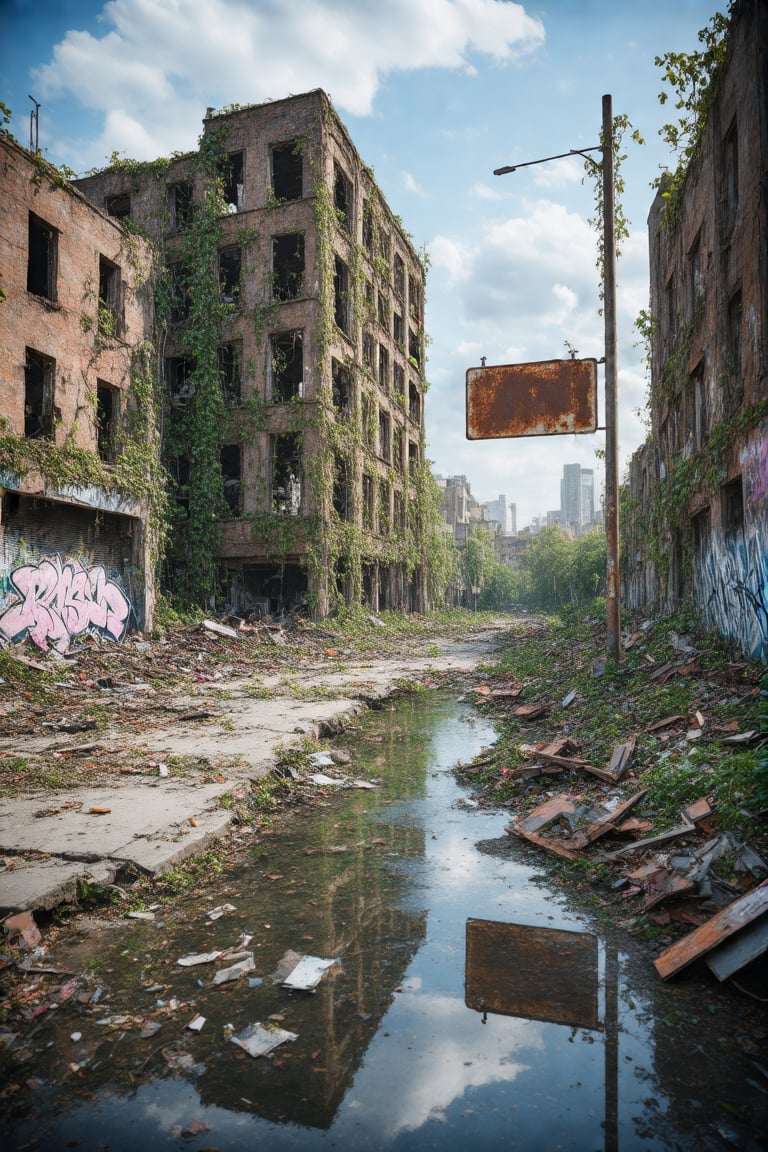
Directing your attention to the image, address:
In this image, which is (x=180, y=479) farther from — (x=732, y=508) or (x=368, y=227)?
(x=732, y=508)

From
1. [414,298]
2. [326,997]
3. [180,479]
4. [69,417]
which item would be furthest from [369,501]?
[326,997]

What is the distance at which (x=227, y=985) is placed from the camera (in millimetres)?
2836

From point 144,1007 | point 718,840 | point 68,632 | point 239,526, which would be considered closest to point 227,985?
point 144,1007

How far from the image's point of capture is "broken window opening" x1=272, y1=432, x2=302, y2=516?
66.4 ft

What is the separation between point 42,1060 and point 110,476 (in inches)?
524

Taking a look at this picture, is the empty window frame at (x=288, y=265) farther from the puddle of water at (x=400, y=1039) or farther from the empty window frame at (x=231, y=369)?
the puddle of water at (x=400, y=1039)

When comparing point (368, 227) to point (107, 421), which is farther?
point (368, 227)

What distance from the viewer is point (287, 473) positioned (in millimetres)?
Result: 21297

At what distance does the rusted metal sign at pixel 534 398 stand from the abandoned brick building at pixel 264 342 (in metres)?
11.3

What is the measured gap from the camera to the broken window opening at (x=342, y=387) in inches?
878

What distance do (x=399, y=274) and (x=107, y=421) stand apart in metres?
18.5

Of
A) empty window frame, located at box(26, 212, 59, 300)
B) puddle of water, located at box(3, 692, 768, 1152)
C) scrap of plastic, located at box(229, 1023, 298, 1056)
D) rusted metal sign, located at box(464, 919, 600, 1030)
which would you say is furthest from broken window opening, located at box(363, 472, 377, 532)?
scrap of plastic, located at box(229, 1023, 298, 1056)

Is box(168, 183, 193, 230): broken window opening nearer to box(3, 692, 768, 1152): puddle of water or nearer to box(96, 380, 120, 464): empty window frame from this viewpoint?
box(96, 380, 120, 464): empty window frame

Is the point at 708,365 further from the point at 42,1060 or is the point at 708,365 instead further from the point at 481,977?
the point at 42,1060
